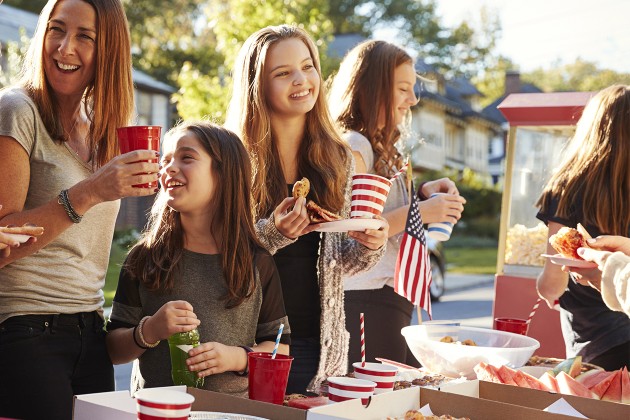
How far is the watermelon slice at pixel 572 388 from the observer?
2.83m

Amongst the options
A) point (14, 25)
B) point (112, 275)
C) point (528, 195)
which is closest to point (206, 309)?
point (528, 195)

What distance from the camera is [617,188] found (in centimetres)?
413

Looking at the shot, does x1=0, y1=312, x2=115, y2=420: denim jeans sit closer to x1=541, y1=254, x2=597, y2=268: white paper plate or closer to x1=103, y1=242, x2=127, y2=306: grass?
x1=541, y1=254, x2=597, y2=268: white paper plate

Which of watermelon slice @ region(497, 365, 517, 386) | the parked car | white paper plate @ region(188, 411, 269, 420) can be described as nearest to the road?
the parked car

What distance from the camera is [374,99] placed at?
4.43m

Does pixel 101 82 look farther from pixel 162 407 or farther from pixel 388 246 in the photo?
pixel 388 246

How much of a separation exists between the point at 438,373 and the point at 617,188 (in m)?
1.43

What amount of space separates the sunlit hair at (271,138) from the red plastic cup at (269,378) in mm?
1230

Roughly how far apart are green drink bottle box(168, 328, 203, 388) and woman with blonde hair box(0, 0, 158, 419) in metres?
0.47

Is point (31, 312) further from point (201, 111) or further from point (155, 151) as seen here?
point (201, 111)

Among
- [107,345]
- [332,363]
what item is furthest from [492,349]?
[107,345]

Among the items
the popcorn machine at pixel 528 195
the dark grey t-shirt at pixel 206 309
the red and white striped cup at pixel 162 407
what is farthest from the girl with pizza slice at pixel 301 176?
the popcorn machine at pixel 528 195

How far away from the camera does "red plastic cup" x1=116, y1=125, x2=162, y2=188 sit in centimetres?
276

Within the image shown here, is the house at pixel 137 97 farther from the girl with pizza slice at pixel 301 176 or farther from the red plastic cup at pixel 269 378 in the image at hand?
the red plastic cup at pixel 269 378
